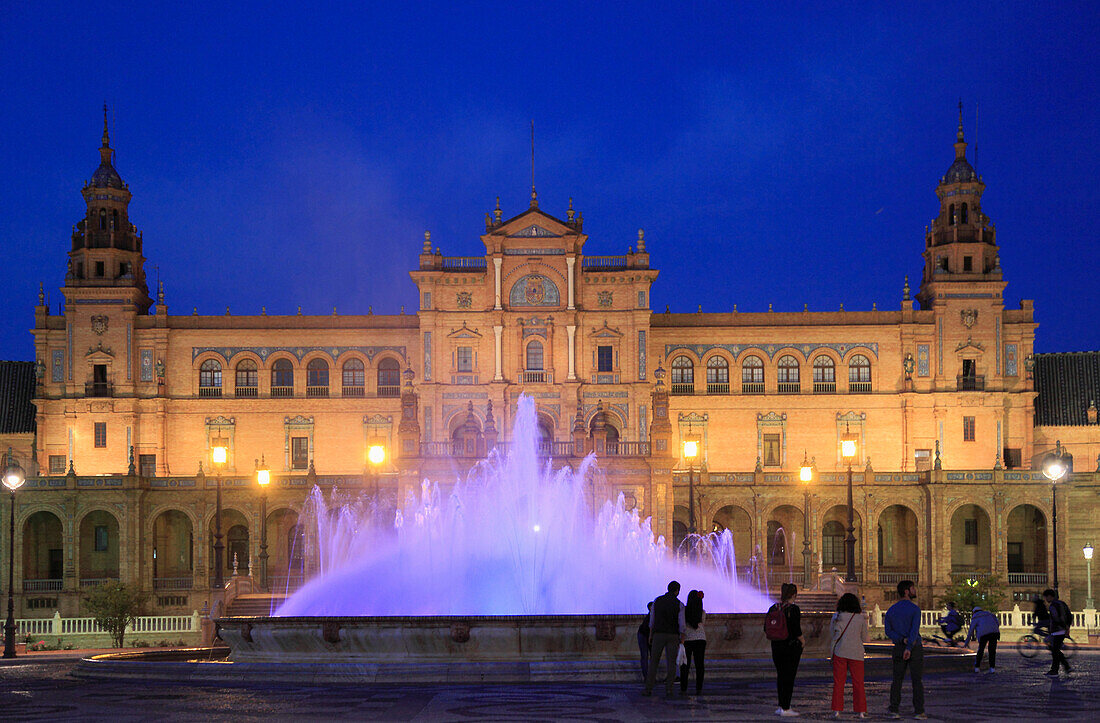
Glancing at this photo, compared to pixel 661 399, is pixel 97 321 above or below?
above

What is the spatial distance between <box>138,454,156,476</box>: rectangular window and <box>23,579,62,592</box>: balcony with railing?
9.37 m

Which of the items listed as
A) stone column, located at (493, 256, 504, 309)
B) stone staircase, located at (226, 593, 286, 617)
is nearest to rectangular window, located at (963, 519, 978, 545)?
stone column, located at (493, 256, 504, 309)

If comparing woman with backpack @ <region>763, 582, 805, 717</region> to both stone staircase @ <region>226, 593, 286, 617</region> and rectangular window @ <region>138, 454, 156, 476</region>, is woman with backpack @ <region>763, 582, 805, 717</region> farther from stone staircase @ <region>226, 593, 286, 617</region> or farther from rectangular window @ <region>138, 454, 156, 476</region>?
rectangular window @ <region>138, 454, 156, 476</region>

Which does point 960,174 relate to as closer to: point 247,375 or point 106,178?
point 247,375

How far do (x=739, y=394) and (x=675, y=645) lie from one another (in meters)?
48.5

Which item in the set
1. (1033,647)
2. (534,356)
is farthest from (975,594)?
(534,356)

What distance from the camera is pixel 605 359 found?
65.8 m

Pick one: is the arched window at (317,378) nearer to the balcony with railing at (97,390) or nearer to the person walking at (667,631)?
the balcony with railing at (97,390)

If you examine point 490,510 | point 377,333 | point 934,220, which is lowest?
point 490,510

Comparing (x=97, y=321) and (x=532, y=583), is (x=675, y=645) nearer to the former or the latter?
(x=532, y=583)

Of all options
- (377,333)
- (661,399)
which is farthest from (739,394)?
(377,333)

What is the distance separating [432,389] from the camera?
214 feet

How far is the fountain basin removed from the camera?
2411cm

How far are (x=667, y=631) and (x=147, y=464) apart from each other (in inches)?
2047
